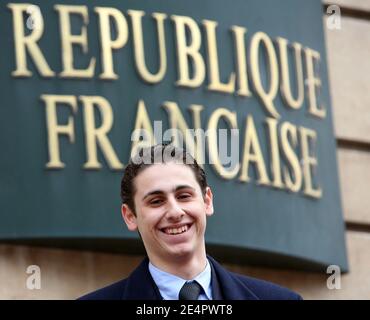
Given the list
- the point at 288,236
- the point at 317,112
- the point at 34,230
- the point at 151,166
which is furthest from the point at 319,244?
the point at 151,166

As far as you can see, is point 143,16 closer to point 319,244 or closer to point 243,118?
point 243,118

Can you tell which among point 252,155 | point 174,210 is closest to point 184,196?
point 174,210

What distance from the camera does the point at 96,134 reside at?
8.47 m

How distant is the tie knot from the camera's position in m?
3.24

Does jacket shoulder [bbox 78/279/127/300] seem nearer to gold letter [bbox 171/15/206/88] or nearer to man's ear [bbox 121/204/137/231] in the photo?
man's ear [bbox 121/204/137/231]

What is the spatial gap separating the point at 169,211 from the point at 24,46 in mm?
5273

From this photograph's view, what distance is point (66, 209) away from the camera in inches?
326

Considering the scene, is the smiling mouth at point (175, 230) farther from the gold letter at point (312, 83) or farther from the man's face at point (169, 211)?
the gold letter at point (312, 83)

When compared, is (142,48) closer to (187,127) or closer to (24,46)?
(187,127)

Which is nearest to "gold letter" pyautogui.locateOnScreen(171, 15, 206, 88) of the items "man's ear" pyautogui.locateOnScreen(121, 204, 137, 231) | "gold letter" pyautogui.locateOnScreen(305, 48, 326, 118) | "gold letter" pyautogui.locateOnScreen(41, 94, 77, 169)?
"gold letter" pyautogui.locateOnScreen(41, 94, 77, 169)

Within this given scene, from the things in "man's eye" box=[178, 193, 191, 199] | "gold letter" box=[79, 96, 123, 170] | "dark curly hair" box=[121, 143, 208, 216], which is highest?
"gold letter" box=[79, 96, 123, 170]

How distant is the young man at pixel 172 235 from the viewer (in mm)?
3295
